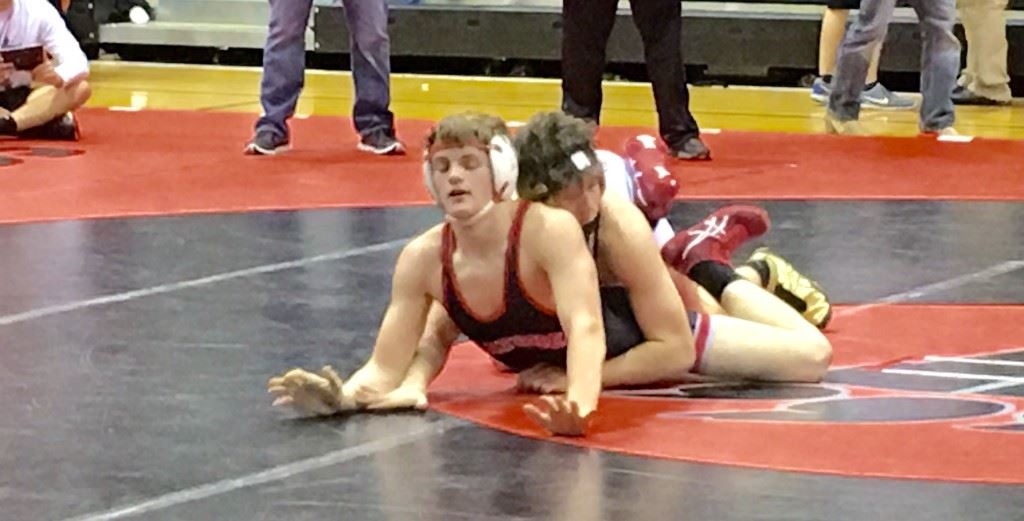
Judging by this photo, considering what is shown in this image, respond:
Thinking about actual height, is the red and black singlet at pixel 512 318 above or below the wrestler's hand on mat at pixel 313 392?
above

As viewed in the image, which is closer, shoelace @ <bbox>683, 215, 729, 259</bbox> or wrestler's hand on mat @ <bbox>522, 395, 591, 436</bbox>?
wrestler's hand on mat @ <bbox>522, 395, 591, 436</bbox>

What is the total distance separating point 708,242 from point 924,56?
10.7 ft

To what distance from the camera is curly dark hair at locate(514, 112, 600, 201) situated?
274 centimetres

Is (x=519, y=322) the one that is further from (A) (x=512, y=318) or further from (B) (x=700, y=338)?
(B) (x=700, y=338)

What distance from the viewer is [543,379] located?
279cm

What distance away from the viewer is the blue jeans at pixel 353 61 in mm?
5473

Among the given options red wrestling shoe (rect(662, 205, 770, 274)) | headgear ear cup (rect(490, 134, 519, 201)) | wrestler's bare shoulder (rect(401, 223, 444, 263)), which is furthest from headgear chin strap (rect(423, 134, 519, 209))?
red wrestling shoe (rect(662, 205, 770, 274))

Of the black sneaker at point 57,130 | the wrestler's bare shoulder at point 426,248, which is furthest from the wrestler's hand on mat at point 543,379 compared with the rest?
the black sneaker at point 57,130

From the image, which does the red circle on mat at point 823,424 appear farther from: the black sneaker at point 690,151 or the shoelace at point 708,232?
the black sneaker at point 690,151

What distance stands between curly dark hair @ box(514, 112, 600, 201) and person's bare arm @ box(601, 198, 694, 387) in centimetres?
9

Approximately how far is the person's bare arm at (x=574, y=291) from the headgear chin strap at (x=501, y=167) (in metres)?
0.07

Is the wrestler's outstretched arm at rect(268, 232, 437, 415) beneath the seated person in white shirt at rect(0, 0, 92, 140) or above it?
above

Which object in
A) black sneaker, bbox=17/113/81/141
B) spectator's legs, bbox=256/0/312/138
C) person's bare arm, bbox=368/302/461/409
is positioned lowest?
black sneaker, bbox=17/113/81/141

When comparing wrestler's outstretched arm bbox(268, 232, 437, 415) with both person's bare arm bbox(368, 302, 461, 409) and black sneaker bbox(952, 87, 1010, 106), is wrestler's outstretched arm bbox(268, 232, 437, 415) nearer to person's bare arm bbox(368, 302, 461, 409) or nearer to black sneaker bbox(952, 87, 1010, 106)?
person's bare arm bbox(368, 302, 461, 409)
